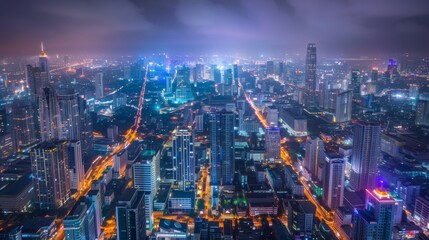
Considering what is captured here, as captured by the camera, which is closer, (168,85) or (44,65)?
(44,65)

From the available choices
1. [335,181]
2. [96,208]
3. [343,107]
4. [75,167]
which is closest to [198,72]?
[343,107]

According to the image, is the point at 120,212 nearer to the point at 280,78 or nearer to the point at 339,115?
the point at 339,115

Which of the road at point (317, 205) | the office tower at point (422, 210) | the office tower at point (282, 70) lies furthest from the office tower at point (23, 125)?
the office tower at point (282, 70)

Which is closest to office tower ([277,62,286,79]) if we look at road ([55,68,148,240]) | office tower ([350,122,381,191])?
road ([55,68,148,240])

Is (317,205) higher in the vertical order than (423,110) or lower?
lower

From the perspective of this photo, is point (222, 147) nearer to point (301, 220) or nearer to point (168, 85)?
point (301, 220)

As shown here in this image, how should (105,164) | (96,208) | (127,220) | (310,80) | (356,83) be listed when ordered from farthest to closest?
1. (310,80)
2. (356,83)
3. (105,164)
4. (96,208)
5. (127,220)

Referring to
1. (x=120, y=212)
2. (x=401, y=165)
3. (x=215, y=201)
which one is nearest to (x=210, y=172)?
(x=215, y=201)
